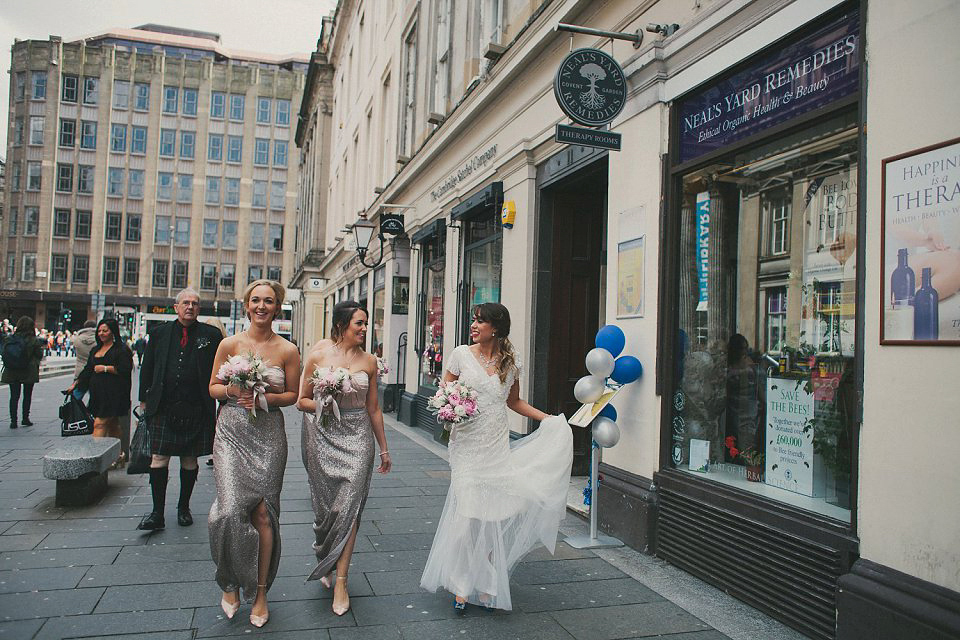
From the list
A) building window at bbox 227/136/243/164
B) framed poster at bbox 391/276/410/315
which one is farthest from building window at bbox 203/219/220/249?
framed poster at bbox 391/276/410/315

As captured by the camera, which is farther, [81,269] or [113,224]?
[113,224]

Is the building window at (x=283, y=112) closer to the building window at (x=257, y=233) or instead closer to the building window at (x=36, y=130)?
the building window at (x=257, y=233)

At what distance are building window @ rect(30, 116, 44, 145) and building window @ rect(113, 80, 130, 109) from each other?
224 inches

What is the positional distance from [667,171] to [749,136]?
834 millimetres

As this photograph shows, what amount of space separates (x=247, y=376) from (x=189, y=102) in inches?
2597

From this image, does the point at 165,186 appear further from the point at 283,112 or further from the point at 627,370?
the point at 627,370

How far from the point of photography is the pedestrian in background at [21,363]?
12000 mm

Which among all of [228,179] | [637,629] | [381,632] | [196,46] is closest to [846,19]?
[637,629]

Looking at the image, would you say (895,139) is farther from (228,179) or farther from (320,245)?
(228,179)

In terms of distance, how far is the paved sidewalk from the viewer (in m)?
4.12

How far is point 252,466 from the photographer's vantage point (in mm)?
4312

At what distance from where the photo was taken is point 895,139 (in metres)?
3.79

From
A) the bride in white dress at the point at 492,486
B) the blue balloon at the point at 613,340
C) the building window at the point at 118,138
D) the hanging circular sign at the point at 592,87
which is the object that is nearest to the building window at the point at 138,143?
the building window at the point at 118,138

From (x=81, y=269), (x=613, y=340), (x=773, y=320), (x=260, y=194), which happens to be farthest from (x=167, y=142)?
(x=773, y=320)
